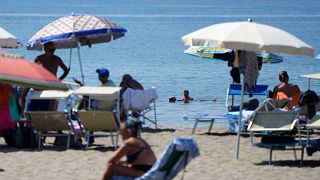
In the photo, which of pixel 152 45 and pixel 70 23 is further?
pixel 152 45

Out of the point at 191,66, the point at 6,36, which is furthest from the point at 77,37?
the point at 191,66

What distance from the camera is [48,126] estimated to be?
1252cm


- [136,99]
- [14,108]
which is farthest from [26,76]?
[136,99]

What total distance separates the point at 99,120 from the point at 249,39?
1.97 metres

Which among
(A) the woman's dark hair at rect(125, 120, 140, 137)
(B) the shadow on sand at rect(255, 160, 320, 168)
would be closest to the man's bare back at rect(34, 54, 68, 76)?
(B) the shadow on sand at rect(255, 160, 320, 168)

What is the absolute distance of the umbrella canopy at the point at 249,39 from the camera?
11.3 metres

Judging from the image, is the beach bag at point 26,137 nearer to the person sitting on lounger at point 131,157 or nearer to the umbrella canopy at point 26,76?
the umbrella canopy at point 26,76

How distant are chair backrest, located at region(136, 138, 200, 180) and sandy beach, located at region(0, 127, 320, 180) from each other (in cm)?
173

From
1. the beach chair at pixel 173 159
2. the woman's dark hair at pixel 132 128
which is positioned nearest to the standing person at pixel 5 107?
the woman's dark hair at pixel 132 128

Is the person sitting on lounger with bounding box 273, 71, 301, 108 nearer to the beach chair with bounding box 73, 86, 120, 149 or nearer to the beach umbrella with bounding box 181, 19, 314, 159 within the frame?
the beach chair with bounding box 73, 86, 120, 149

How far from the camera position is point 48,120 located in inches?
492

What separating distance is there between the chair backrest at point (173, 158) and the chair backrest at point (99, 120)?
3.44 m

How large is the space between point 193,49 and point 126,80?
3215 mm

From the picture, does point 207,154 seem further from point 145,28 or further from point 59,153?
point 145,28
